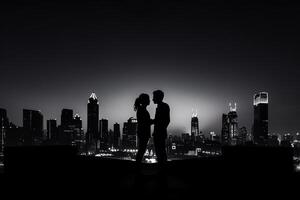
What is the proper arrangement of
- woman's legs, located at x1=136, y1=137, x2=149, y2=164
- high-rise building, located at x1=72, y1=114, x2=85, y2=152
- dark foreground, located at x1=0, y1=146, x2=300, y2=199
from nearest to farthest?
dark foreground, located at x1=0, y1=146, x2=300, y2=199 < woman's legs, located at x1=136, y1=137, x2=149, y2=164 < high-rise building, located at x1=72, y1=114, x2=85, y2=152

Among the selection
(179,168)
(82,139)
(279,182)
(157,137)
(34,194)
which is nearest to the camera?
(34,194)

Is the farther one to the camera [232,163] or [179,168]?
[179,168]

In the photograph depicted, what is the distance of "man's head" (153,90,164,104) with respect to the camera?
30.0 ft

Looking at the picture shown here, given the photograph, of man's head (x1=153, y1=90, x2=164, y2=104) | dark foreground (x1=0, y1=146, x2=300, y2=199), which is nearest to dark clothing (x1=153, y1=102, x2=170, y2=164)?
man's head (x1=153, y1=90, x2=164, y2=104)

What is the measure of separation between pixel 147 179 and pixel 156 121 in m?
1.53

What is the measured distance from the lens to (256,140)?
18625 cm

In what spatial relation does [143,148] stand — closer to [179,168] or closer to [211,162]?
[179,168]

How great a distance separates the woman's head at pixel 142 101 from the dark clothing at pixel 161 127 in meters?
0.35

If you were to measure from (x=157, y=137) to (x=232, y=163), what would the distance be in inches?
81.9

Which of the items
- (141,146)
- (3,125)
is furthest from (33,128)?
(141,146)

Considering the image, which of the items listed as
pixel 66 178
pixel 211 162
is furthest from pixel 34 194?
pixel 211 162

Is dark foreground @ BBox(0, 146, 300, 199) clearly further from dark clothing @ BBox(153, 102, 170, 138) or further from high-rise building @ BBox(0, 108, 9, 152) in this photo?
high-rise building @ BBox(0, 108, 9, 152)

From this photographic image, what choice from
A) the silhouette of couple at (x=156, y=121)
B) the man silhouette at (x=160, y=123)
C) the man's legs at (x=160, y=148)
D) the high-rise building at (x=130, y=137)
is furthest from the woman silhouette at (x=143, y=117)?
the high-rise building at (x=130, y=137)

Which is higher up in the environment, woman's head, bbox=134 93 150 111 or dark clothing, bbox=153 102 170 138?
woman's head, bbox=134 93 150 111
